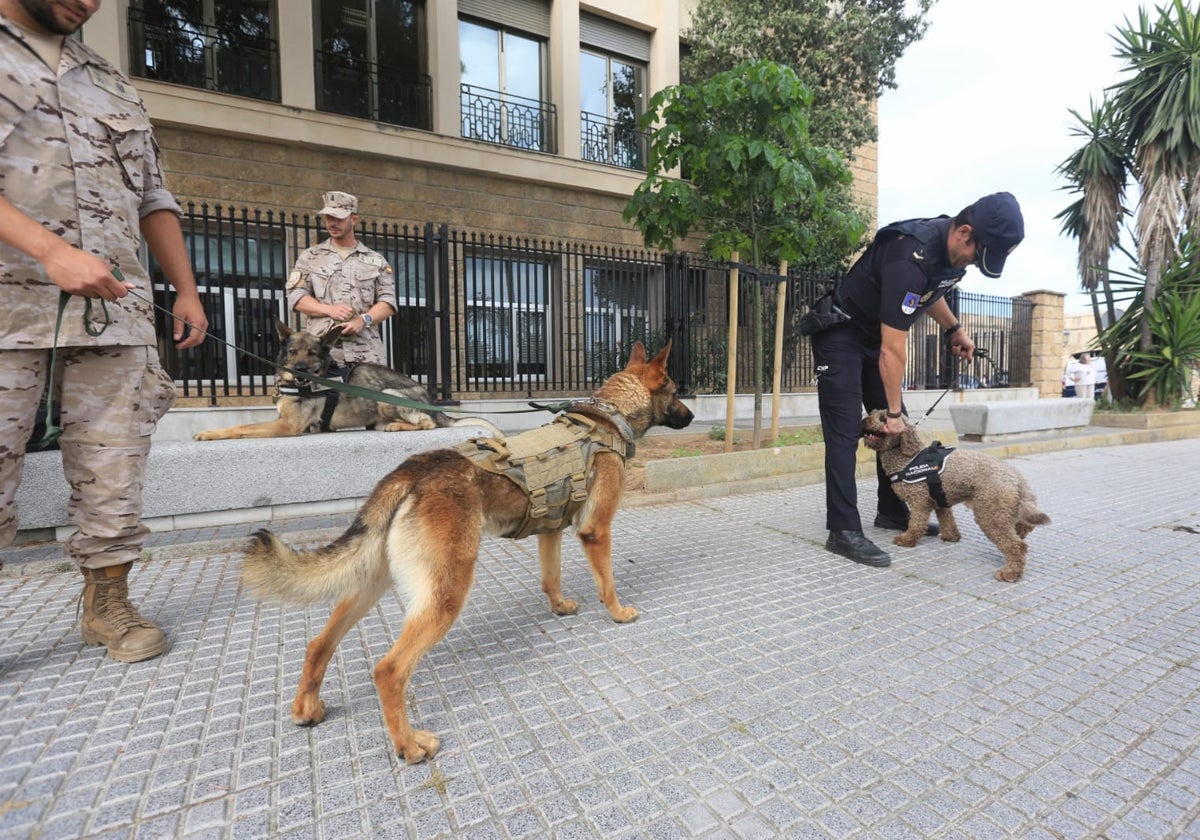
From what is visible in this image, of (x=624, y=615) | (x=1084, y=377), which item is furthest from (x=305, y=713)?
(x=1084, y=377)

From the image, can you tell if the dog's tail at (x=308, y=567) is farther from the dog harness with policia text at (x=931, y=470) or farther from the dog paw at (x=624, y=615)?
the dog harness with policia text at (x=931, y=470)

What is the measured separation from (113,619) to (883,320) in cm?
431

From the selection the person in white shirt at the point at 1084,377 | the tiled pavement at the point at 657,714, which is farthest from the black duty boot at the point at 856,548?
the person in white shirt at the point at 1084,377

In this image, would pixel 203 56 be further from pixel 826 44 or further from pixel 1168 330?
pixel 1168 330

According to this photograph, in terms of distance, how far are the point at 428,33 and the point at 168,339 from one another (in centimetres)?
774

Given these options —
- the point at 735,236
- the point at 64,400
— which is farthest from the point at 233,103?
the point at 64,400

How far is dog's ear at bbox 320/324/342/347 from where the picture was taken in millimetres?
4359

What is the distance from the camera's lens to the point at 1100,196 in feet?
41.3

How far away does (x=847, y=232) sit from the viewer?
6.17 metres

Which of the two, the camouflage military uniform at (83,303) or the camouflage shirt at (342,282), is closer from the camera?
the camouflage military uniform at (83,303)

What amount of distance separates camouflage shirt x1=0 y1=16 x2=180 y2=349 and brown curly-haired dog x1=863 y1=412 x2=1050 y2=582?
4311 millimetres

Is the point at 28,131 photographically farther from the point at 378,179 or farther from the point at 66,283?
the point at 378,179

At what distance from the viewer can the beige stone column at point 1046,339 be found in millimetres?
16141

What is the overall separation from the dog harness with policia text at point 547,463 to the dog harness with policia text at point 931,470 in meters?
2.34
